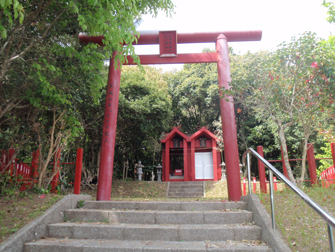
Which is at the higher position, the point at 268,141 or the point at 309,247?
the point at 268,141

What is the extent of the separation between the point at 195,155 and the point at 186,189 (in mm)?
2815

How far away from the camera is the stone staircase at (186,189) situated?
469 inches

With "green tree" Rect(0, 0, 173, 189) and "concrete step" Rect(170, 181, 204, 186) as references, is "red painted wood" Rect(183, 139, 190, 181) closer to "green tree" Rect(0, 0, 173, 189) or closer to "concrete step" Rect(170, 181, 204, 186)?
"concrete step" Rect(170, 181, 204, 186)

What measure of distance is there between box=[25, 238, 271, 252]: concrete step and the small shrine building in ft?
37.2

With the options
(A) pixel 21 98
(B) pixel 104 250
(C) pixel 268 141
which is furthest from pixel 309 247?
(C) pixel 268 141

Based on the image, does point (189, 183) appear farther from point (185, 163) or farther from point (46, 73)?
point (46, 73)

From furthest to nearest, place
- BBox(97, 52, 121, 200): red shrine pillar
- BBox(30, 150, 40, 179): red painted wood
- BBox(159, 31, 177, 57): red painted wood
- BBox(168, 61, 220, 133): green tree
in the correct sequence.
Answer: BBox(168, 61, 220, 133): green tree
BBox(159, 31, 177, 57): red painted wood
BBox(97, 52, 121, 200): red shrine pillar
BBox(30, 150, 40, 179): red painted wood

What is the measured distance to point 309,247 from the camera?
247 centimetres

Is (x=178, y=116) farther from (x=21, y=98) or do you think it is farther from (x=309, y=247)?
(x=309, y=247)

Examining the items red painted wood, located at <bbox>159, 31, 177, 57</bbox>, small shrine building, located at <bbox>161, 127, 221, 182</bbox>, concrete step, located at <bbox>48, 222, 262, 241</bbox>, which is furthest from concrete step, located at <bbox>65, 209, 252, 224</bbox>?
small shrine building, located at <bbox>161, 127, 221, 182</bbox>

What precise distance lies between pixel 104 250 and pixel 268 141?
53.0ft

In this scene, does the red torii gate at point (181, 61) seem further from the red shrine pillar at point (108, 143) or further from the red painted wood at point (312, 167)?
the red painted wood at point (312, 167)

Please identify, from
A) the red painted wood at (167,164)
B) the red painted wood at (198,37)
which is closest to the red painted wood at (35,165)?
the red painted wood at (198,37)

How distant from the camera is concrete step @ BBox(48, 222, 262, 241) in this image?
2.99 meters
